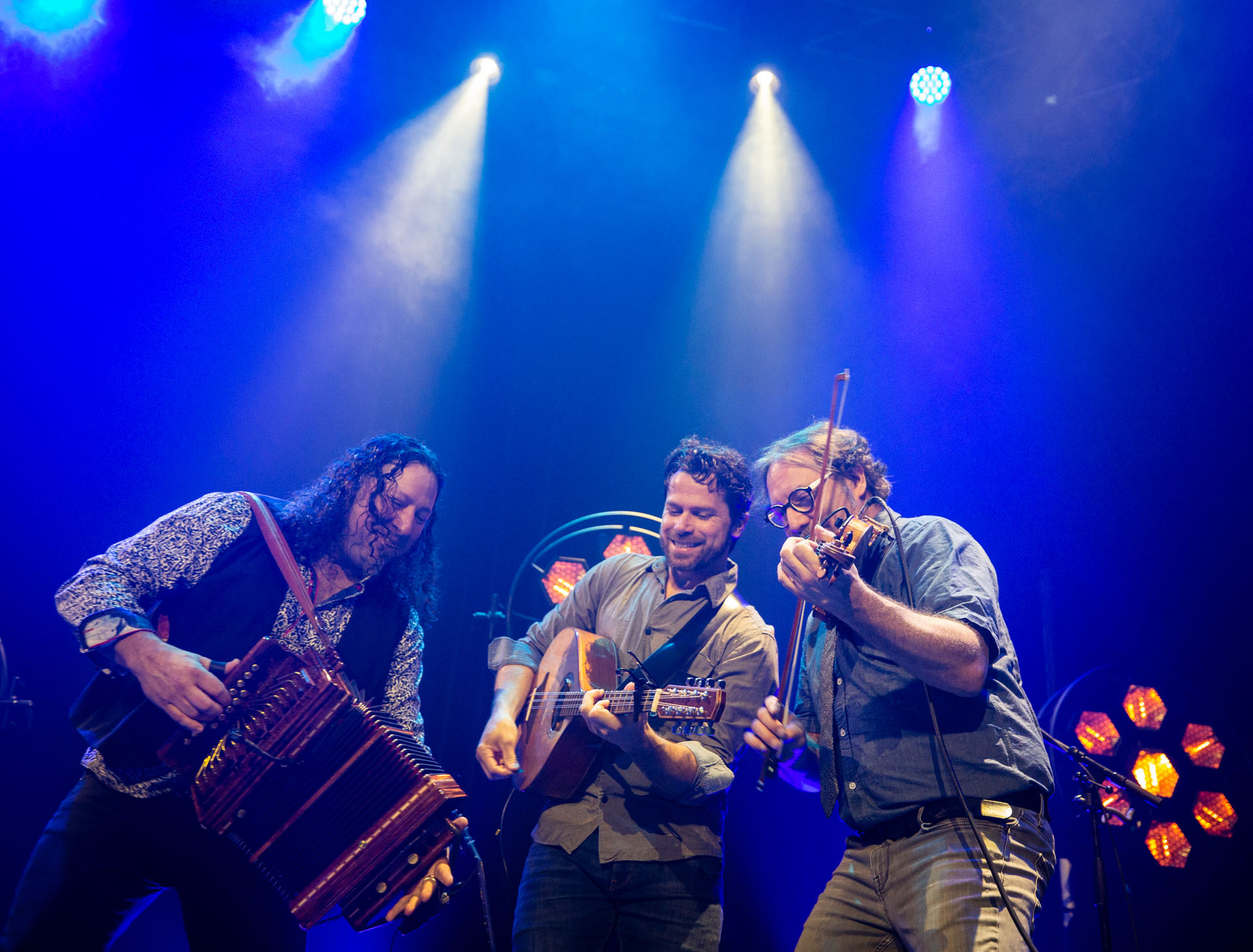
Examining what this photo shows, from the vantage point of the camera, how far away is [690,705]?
290 centimetres

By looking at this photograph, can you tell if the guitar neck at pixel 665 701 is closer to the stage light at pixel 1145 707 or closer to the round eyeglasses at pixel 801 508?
the round eyeglasses at pixel 801 508

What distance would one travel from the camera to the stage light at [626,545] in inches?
223

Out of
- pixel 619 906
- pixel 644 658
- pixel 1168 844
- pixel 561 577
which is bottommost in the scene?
pixel 1168 844

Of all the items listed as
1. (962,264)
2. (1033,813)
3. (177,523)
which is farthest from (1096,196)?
(177,523)

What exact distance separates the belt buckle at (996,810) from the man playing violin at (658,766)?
44.5 inches

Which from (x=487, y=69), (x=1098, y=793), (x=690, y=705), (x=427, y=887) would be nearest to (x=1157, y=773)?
(x=1098, y=793)

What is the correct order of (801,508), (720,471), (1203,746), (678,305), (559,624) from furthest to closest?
(678,305) → (1203,746) → (559,624) → (720,471) → (801,508)

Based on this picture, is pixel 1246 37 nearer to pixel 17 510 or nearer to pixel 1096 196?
pixel 1096 196

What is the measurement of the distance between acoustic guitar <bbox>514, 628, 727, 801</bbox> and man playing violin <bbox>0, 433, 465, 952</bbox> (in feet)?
1.94

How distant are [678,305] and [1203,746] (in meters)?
5.46

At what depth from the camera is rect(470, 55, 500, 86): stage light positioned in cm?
647

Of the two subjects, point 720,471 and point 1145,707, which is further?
point 1145,707

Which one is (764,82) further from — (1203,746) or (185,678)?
(185,678)

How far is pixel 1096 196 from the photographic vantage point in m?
6.30
